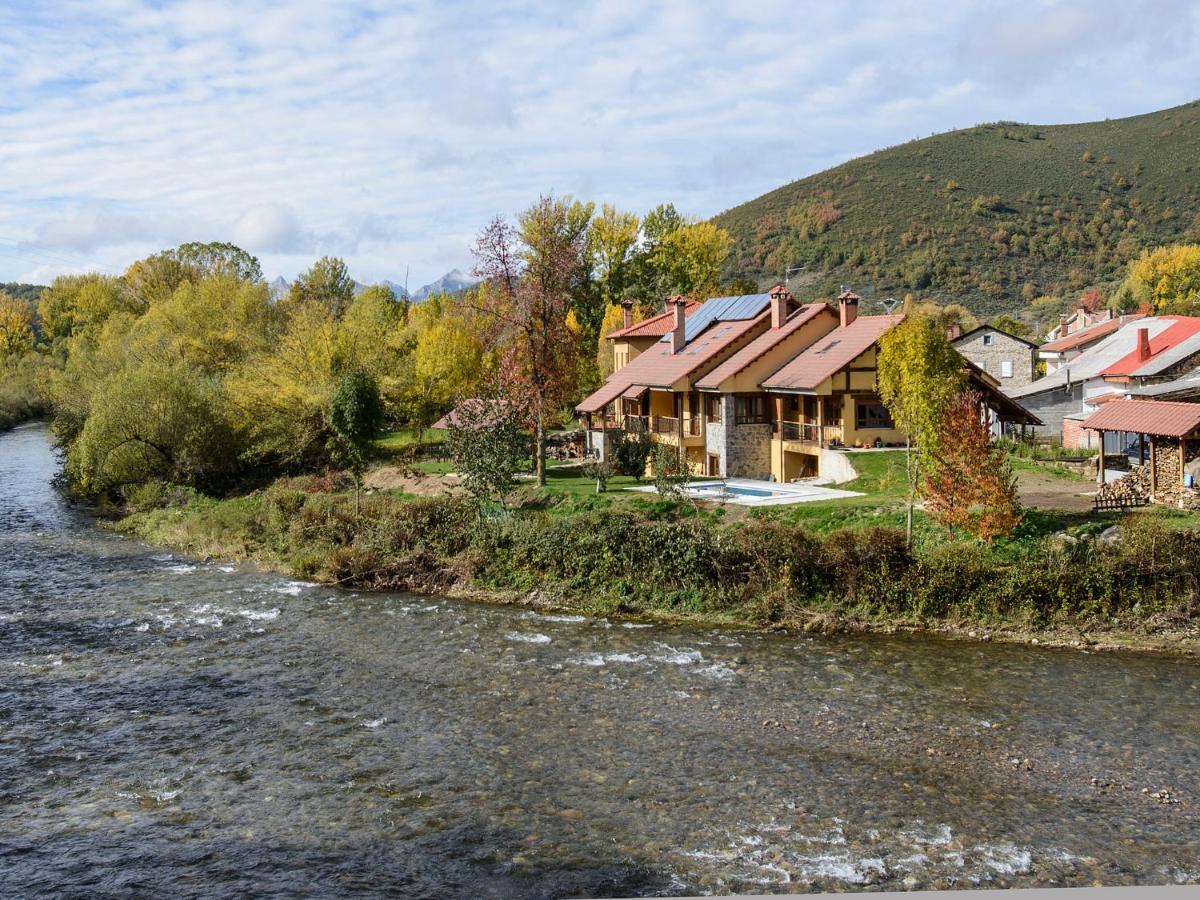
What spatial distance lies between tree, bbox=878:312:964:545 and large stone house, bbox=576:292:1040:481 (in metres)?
7.91

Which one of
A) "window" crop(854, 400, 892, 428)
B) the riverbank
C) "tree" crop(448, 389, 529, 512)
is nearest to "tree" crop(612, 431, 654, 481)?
"tree" crop(448, 389, 529, 512)

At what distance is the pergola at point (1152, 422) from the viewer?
90.0ft

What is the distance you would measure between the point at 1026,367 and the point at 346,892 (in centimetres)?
4755

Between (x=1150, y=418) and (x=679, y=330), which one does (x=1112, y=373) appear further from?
(x=679, y=330)

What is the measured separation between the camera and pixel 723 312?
45781 mm

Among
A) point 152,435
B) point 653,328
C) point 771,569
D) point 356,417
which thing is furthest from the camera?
point 653,328

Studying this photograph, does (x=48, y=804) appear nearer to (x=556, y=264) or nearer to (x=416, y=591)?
(x=416, y=591)

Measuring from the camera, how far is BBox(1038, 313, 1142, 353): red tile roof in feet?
182

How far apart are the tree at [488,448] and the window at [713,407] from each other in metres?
8.90

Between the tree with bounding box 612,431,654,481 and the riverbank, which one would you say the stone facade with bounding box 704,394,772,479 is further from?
the riverbank

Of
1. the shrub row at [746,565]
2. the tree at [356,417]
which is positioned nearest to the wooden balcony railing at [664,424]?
the shrub row at [746,565]

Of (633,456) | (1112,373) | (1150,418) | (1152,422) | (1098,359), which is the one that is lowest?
(633,456)

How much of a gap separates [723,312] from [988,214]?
69.7 meters

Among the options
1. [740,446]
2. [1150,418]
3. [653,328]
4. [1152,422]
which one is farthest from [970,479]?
[653,328]
